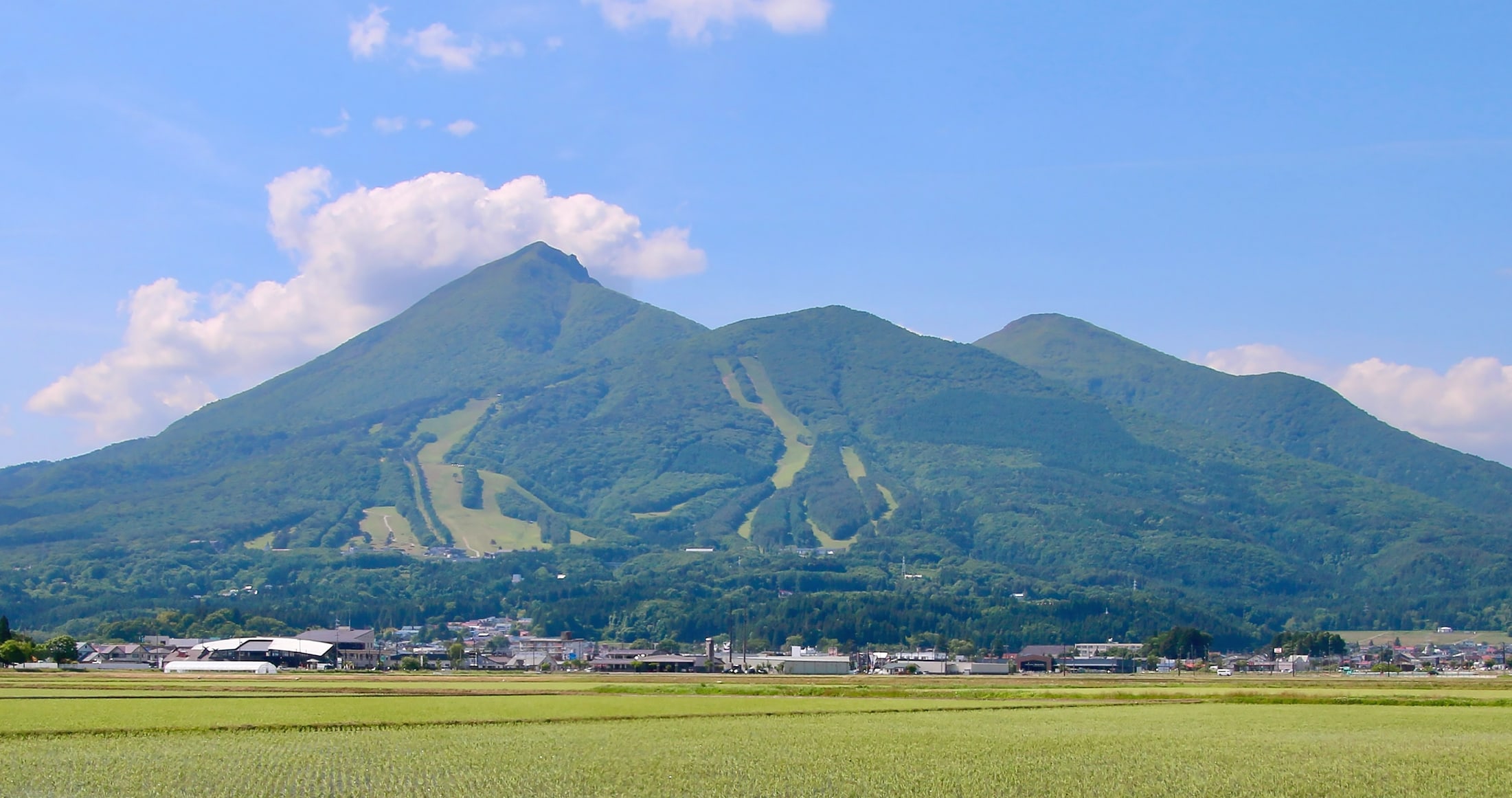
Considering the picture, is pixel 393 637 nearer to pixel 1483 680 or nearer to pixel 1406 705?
pixel 1483 680

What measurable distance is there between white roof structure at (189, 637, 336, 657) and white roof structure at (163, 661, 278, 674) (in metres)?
9.76

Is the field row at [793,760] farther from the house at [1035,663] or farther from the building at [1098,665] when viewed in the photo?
the house at [1035,663]

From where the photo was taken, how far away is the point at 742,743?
43.0 metres

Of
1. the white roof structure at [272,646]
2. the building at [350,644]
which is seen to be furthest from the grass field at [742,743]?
the building at [350,644]

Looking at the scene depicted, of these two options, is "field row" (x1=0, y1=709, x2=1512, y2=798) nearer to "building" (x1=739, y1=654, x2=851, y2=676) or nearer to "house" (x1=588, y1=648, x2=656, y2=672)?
"building" (x1=739, y1=654, x2=851, y2=676)

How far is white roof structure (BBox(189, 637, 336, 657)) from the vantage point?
13825 cm

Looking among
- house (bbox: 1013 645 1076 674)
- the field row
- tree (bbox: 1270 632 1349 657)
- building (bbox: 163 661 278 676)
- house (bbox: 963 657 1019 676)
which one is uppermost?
tree (bbox: 1270 632 1349 657)

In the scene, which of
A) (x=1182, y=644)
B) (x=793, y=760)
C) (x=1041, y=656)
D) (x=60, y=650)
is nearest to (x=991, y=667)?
(x=1041, y=656)

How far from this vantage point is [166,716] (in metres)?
51.2

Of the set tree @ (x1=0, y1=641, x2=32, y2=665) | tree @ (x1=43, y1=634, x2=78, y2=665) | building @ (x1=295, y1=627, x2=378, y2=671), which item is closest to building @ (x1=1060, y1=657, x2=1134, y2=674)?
building @ (x1=295, y1=627, x2=378, y2=671)

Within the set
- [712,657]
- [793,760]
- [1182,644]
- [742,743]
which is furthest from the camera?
[1182,644]

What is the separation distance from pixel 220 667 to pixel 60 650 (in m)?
18.4

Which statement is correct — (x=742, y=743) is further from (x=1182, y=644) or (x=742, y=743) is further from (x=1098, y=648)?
(x=1098, y=648)

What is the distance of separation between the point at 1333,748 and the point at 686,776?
18901mm
